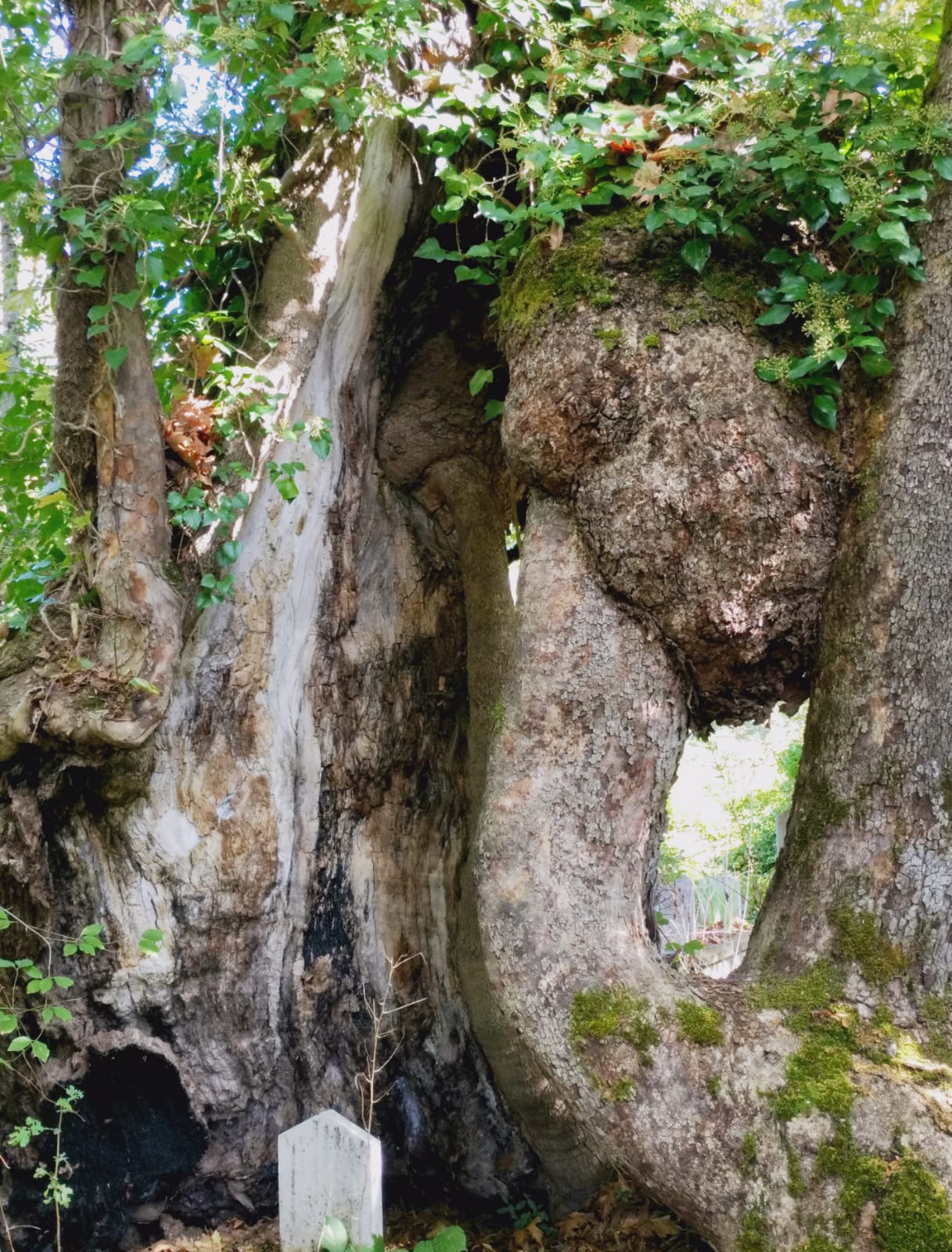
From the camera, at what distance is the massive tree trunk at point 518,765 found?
8.07 feet

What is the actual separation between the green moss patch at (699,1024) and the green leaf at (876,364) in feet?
5.73

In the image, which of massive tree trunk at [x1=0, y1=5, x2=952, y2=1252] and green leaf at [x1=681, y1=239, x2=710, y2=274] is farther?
green leaf at [x1=681, y1=239, x2=710, y2=274]

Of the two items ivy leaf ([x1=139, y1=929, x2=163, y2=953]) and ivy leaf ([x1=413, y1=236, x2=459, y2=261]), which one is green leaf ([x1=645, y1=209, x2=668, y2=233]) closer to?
ivy leaf ([x1=413, y1=236, x2=459, y2=261])

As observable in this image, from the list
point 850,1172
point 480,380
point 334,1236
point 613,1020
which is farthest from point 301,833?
point 850,1172

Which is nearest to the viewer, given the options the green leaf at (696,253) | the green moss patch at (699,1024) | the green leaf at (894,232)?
the green moss patch at (699,1024)

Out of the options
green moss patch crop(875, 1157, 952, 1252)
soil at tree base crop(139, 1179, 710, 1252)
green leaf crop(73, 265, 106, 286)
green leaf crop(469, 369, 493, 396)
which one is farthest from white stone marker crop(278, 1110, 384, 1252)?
green leaf crop(73, 265, 106, 286)

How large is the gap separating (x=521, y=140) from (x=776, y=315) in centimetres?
91

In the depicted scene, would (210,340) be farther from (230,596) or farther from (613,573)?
(613,573)

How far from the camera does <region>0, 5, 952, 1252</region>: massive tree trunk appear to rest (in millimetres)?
2459

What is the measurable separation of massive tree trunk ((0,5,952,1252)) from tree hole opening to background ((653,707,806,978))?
124 centimetres

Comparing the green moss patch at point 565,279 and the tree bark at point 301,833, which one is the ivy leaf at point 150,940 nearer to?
the tree bark at point 301,833

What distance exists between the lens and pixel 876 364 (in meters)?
2.72

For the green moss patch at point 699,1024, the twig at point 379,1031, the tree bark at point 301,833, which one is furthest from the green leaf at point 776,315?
the twig at point 379,1031

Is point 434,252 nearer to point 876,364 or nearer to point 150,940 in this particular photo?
point 876,364
